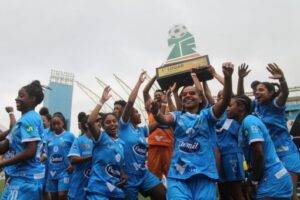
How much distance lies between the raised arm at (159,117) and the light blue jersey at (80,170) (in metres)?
2.88

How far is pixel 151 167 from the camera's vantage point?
8.98m

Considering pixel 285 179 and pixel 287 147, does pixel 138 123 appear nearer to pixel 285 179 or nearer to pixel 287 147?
pixel 287 147

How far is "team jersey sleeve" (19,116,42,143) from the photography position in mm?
5238

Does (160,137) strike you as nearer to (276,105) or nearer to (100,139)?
(100,139)

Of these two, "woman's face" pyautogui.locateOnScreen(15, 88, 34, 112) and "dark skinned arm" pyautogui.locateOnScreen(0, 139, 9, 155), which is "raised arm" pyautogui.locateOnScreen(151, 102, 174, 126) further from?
"dark skinned arm" pyautogui.locateOnScreen(0, 139, 9, 155)

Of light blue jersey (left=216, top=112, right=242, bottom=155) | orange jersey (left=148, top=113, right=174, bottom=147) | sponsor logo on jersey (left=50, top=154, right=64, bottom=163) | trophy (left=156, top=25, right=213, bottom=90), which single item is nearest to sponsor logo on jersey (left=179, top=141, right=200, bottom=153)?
light blue jersey (left=216, top=112, right=242, bottom=155)

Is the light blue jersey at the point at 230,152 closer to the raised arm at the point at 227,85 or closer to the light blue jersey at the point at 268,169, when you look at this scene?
the light blue jersey at the point at 268,169

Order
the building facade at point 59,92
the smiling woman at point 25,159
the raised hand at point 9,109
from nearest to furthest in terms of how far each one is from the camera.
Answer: the smiling woman at point 25,159 < the raised hand at point 9,109 < the building facade at point 59,92

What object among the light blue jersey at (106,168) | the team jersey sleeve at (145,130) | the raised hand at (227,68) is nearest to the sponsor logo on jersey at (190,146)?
the raised hand at (227,68)

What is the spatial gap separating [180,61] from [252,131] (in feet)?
16.1

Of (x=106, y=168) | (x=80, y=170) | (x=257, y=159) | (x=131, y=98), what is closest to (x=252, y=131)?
(x=257, y=159)

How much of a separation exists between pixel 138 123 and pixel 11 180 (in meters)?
2.90

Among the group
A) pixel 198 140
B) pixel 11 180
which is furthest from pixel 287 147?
pixel 11 180

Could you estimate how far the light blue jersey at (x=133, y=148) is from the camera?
724cm
